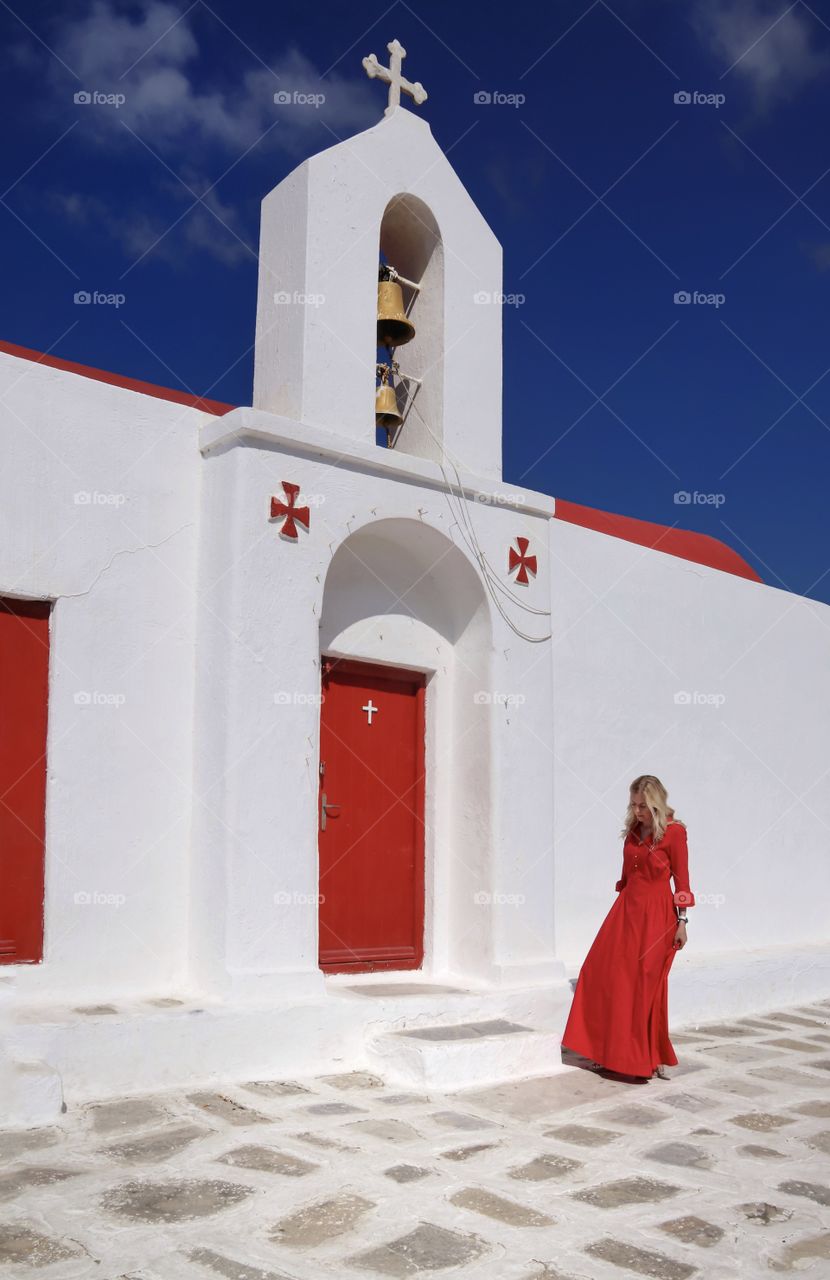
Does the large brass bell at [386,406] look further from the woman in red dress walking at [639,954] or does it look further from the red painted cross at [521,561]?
the woman in red dress walking at [639,954]

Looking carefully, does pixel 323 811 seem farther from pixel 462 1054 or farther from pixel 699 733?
pixel 699 733

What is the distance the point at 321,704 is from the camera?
21.0 feet

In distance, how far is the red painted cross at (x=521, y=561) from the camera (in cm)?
702

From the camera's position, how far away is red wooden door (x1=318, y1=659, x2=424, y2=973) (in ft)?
21.1

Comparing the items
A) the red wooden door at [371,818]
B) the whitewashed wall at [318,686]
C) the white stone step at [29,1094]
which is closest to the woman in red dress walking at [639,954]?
the whitewashed wall at [318,686]

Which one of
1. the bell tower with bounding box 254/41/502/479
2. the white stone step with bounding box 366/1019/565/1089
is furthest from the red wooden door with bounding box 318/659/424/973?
the bell tower with bounding box 254/41/502/479

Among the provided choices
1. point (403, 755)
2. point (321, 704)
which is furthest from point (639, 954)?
point (321, 704)

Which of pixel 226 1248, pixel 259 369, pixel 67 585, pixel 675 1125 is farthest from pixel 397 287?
pixel 226 1248

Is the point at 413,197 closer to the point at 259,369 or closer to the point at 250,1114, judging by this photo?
the point at 259,369

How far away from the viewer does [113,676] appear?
18.2 ft

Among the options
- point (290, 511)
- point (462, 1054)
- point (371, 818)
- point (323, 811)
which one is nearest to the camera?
A: point (462, 1054)

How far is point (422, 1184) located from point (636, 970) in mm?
2266

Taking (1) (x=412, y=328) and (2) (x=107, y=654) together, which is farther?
(1) (x=412, y=328)

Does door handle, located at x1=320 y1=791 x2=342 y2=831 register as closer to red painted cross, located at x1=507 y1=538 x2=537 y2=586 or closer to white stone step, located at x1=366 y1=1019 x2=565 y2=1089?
white stone step, located at x1=366 y1=1019 x2=565 y2=1089
